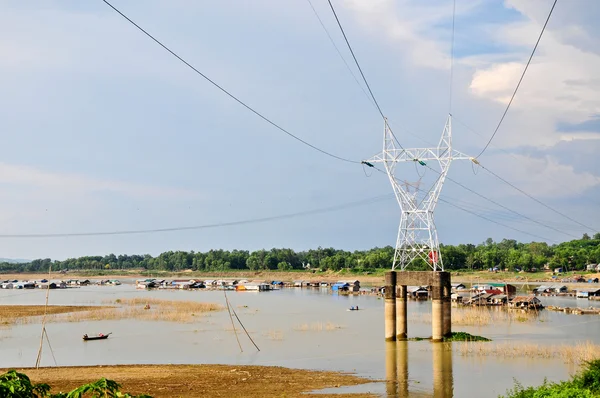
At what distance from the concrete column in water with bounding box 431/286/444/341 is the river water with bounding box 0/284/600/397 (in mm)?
1173

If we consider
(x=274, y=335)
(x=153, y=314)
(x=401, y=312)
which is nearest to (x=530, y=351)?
(x=401, y=312)

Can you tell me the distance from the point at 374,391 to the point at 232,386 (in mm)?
7659

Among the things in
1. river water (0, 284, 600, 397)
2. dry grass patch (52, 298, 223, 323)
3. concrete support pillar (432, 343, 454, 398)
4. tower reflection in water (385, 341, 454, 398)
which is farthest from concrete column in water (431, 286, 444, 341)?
dry grass patch (52, 298, 223, 323)

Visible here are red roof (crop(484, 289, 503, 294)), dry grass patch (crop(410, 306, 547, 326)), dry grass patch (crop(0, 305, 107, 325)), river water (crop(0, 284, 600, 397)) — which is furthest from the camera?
red roof (crop(484, 289, 503, 294))

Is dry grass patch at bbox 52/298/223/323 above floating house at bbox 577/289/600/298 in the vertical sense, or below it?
below

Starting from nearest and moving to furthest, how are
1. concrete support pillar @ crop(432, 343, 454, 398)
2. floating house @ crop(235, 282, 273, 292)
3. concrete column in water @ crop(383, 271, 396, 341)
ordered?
concrete support pillar @ crop(432, 343, 454, 398), concrete column in water @ crop(383, 271, 396, 341), floating house @ crop(235, 282, 273, 292)

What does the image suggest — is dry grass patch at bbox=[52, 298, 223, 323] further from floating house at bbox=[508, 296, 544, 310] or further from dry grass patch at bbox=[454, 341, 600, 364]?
floating house at bbox=[508, 296, 544, 310]

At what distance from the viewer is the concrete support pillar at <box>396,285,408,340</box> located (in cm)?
4959

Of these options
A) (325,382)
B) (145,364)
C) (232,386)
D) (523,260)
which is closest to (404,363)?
(325,382)

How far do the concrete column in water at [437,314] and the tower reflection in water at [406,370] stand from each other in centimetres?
90

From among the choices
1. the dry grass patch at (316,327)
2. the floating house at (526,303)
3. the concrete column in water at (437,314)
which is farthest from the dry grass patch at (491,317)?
the concrete column in water at (437,314)

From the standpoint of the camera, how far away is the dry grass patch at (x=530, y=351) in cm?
4241

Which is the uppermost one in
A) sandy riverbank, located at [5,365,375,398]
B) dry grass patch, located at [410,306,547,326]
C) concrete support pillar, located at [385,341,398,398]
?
dry grass patch, located at [410,306,547,326]

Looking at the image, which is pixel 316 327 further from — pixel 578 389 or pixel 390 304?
pixel 578 389
